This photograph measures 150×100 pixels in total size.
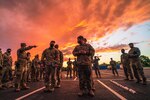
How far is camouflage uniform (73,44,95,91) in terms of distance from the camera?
271 inches

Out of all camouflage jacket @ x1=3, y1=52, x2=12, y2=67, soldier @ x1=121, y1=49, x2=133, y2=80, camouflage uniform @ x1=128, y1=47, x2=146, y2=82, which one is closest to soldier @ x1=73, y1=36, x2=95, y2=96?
camouflage uniform @ x1=128, y1=47, x2=146, y2=82

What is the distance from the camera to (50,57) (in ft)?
27.7

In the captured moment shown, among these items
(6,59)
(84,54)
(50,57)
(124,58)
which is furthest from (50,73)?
(124,58)

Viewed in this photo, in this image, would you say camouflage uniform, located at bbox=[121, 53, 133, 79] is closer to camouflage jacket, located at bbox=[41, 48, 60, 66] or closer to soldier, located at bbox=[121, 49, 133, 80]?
soldier, located at bbox=[121, 49, 133, 80]

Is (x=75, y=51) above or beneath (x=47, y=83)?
above

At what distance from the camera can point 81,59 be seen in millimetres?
6984

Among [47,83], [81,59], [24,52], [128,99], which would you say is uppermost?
[24,52]

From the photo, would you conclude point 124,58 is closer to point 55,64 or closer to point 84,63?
point 55,64

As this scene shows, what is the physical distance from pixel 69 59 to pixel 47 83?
1238 centimetres

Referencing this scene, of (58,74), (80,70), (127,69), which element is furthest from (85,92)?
(127,69)

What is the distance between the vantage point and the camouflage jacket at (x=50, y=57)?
27.5ft

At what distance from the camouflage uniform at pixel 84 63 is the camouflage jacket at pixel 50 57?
1.76 m

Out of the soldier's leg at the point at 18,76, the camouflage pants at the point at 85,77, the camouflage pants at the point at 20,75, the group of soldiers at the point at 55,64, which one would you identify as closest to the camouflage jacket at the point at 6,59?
the group of soldiers at the point at 55,64

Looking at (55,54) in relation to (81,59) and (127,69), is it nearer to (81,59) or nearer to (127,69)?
(81,59)
